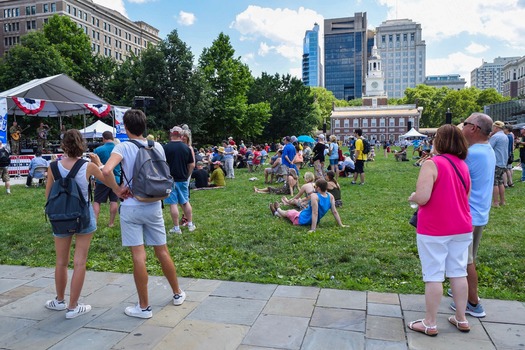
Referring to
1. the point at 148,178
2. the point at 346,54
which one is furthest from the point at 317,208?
the point at 346,54

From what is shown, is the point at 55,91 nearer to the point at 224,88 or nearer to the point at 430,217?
the point at 430,217

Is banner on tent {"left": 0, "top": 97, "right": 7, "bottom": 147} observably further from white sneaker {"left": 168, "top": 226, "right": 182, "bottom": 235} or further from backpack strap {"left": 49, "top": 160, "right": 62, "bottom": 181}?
→ backpack strap {"left": 49, "top": 160, "right": 62, "bottom": 181}

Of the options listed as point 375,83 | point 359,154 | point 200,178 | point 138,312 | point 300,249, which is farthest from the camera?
point 375,83

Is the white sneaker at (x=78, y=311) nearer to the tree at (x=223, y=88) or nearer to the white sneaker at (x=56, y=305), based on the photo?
the white sneaker at (x=56, y=305)

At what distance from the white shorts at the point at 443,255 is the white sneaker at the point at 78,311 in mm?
3183

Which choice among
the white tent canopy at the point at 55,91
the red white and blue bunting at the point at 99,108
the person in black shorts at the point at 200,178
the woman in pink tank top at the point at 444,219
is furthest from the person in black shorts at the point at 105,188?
the red white and blue bunting at the point at 99,108

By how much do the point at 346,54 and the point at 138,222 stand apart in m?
203

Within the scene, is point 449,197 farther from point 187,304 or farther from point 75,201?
point 75,201

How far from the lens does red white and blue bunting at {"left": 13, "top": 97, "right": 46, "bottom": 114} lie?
16.0 metres

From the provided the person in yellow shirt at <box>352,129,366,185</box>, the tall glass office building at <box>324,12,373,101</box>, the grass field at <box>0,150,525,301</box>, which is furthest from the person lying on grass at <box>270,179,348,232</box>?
the tall glass office building at <box>324,12,373,101</box>

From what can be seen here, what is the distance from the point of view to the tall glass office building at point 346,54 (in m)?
193

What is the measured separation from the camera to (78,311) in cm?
402

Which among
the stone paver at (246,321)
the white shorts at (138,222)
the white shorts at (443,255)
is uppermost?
the white shorts at (138,222)

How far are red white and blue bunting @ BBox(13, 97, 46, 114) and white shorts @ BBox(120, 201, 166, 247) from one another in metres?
15.0
